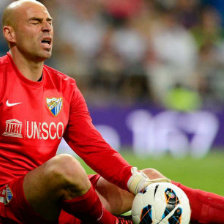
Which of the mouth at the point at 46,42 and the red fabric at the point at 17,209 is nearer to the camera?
the red fabric at the point at 17,209

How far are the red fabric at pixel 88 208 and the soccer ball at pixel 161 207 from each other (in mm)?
210

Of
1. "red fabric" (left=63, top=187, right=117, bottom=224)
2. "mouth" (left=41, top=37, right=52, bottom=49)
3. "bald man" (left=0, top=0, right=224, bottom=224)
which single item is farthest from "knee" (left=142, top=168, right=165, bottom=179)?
"mouth" (left=41, top=37, right=52, bottom=49)

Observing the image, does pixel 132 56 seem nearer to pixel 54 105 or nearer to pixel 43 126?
pixel 54 105

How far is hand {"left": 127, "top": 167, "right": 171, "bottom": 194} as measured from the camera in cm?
426

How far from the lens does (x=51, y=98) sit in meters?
4.45

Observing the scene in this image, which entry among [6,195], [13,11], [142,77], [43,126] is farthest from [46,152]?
[142,77]

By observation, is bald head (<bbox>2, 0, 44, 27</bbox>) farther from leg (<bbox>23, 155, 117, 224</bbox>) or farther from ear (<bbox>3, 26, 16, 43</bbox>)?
leg (<bbox>23, 155, 117, 224</bbox>)

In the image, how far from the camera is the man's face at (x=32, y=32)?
4367 millimetres

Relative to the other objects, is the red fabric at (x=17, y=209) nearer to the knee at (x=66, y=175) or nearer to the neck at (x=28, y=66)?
the knee at (x=66, y=175)

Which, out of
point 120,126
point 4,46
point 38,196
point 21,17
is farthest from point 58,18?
point 38,196

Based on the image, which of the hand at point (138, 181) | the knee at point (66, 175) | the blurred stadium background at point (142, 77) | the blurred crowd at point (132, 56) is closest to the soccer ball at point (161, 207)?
the hand at point (138, 181)

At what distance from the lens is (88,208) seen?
12.9ft

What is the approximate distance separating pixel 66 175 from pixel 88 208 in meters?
0.28

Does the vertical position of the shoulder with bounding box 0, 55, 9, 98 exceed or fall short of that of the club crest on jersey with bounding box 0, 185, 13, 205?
it exceeds it
